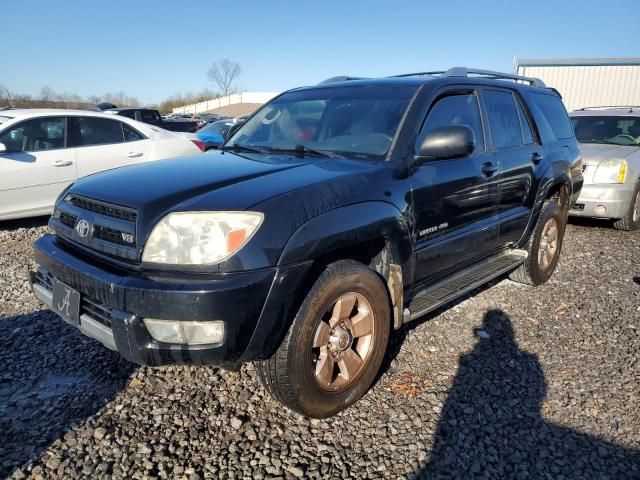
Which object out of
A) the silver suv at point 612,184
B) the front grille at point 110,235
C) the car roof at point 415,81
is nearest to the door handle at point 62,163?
the car roof at point 415,81

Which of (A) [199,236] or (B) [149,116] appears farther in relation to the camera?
(B) [149,116]

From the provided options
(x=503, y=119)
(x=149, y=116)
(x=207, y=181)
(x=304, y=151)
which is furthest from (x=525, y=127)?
(x=149, y=116)

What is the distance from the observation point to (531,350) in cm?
342

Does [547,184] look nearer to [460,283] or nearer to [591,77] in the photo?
[460,283]

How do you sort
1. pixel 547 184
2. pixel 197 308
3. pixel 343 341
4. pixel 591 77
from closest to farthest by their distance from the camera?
pixel 197 308 < pixel 343 341 < pixel 547 184 < pixel 591 77

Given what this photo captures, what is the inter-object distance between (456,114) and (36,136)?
547cm

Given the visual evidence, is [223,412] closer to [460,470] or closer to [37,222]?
[460,470]

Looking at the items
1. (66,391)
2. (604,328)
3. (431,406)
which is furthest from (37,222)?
(604,328)

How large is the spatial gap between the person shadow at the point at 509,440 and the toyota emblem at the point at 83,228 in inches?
80.1

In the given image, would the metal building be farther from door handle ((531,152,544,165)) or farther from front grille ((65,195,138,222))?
front grille ((65,195,138,222))

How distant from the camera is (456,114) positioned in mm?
3453

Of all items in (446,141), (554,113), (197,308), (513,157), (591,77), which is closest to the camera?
(197,308)

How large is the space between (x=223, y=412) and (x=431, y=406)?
3.84 ft

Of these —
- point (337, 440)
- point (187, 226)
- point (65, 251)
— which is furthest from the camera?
point (65, 251)
